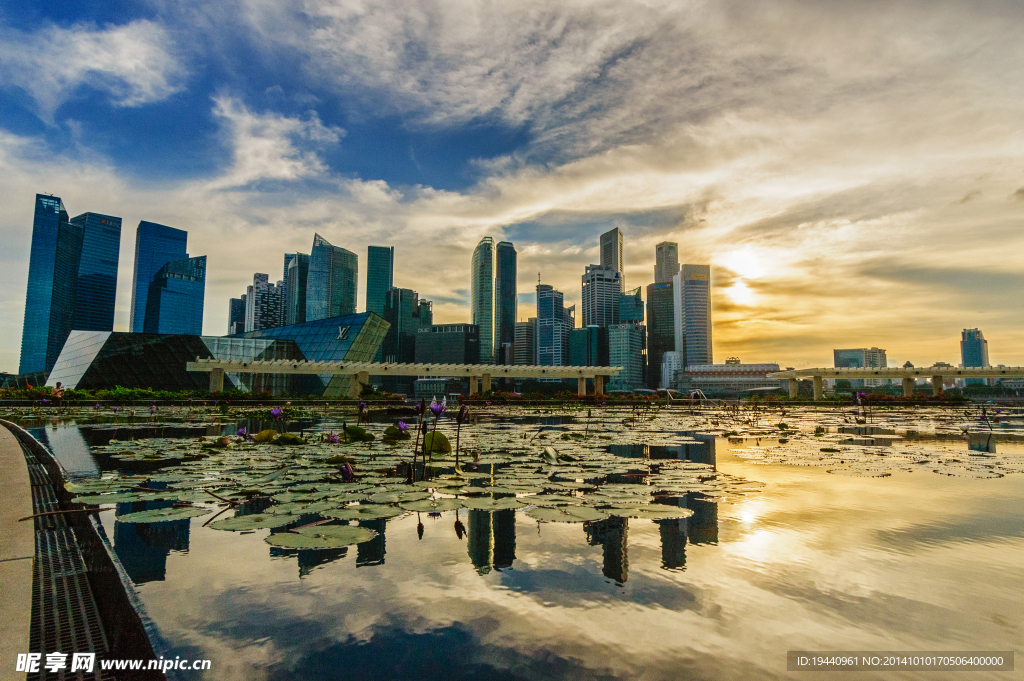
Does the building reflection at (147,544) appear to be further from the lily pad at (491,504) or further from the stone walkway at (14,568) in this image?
the lily pad at (491,504)

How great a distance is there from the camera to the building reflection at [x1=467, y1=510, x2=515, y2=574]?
11.0 feet

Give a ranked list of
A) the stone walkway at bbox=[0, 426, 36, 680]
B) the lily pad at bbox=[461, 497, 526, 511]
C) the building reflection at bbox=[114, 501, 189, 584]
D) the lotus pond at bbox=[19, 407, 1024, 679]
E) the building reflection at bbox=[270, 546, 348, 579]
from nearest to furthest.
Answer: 1. the stone walkway at bbox=[0, 426, 36, 680]
2. the lotus pond at bbox=[19, 407, 1024, 679]
3. the building reflection at bbox=[114, 501, 189, 584]
4. the building reflection at bbox=[270, 546, 348, 579]
5. the lily pad at bbox=[461, 497, 526, 511]

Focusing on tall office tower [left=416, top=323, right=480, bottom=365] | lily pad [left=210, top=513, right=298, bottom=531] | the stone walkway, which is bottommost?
lily pad [left=210, top=513, right=298, bottom=531]

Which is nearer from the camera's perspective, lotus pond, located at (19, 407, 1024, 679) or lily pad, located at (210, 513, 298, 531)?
lotus pond, located at (19, 407, 1024, 679)

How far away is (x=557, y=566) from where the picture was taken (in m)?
3.26

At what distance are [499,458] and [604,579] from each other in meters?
5.56

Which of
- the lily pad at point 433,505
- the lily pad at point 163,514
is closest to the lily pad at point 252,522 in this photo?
the lily pad at point 163,514

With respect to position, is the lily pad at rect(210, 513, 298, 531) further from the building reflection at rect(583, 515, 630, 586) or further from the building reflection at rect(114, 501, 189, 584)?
the building reflection at rect(583, 515, 630, 586)

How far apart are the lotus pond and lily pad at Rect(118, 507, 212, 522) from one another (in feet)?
0.12

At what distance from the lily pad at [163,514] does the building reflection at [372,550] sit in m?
1.70

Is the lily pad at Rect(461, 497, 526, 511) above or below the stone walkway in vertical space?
below

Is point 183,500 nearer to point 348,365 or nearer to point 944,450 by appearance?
point 944,450

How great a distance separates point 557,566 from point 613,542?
0.74 metres

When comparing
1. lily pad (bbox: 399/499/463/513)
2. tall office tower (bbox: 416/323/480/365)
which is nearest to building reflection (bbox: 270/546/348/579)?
lily pad (bbox: 399/499/463/513)
